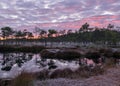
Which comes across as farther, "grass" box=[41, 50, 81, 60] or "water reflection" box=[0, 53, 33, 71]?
"grass" box=[41, 50, 81, 60]

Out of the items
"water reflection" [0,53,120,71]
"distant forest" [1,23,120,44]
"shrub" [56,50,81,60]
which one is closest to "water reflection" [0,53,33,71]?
"water reflection" [0,53,120,71]

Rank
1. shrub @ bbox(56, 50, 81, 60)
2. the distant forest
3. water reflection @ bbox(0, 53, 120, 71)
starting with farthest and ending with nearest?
the distant forest < shrub @ bbox(56, 50, 81, 60) < water reflection @ bbox(0, 53, 120, 71)

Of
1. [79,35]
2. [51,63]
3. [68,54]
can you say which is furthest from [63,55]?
[79,35]

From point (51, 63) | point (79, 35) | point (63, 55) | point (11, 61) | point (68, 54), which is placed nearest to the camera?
point (51, 63)

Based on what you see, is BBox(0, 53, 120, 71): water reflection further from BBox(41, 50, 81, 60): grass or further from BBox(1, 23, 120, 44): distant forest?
→ BBox(1, 23, 120, 44): distant forest

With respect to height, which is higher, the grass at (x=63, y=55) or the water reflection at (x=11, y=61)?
the water reflection at (x=11, y=61)

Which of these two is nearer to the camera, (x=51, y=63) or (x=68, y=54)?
(x=51, y=63)

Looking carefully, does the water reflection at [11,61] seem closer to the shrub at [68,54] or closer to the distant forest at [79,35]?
A: the shrub at [68,54]

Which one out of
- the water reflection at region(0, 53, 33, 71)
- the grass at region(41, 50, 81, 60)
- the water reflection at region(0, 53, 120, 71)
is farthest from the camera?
the grass at region(41, 50, 81, 60)

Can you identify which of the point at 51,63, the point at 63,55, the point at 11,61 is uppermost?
the point at 51,63

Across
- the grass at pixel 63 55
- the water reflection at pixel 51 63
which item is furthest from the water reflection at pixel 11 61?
the grass at pixel 63 55

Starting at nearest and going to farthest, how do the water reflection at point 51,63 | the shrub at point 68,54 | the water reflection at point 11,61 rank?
Answer: the water reflection at point 51,63 → the water reflection at point 11,61 → the shrub at point 68,54

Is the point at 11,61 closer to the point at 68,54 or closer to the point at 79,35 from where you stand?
the point at 68,54

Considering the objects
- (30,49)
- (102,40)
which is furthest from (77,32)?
(30,49)
